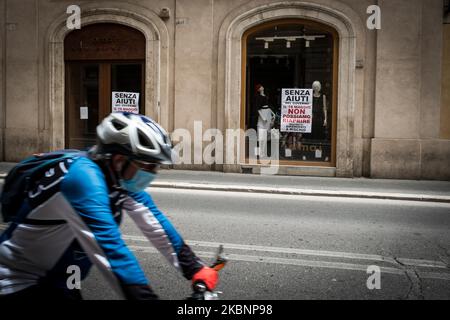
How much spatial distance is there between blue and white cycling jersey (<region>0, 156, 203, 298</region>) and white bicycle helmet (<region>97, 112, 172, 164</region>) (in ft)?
0.42

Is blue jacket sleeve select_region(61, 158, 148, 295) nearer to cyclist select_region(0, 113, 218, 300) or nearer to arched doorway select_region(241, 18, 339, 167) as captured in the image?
cyclist select_region(0, 113, 218, 300)

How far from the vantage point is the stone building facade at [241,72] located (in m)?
12.7

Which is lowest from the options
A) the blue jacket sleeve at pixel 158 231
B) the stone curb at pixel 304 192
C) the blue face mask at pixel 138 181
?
the stone curb at pixel 304 192

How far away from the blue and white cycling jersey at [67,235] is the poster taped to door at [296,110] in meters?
12.0

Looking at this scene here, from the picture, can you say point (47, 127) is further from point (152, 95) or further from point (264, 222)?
point (264, 222)

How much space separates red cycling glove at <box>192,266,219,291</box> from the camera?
2.19 meters

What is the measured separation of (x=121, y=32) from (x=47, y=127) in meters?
3.93

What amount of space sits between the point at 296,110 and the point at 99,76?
647 centimetres

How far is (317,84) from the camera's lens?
13.8 meters

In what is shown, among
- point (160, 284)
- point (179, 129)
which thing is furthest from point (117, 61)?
point (160, 284)

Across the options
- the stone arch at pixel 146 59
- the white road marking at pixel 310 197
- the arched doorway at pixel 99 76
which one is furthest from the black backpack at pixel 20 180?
the arched doorway at pixel 99 76

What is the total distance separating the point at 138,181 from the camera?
220cm

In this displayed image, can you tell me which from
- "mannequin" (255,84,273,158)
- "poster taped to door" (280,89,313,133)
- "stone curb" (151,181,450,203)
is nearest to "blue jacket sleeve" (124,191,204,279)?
"stone curb" (151,181,450,203)

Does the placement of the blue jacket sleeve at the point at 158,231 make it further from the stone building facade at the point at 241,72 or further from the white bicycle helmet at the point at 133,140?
the stone building facade at the point at 241,72
